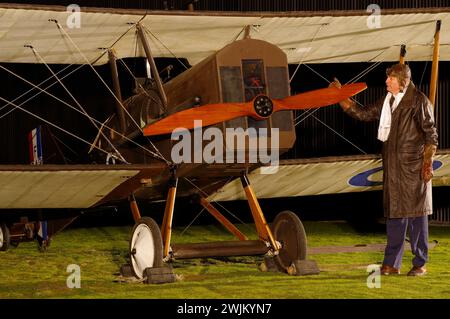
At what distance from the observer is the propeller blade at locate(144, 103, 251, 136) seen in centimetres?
548

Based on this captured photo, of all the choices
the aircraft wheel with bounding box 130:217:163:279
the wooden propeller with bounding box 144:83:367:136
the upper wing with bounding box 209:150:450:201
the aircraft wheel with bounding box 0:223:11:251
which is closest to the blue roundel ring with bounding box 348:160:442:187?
the upper wing with bounding box 209:150:450:201

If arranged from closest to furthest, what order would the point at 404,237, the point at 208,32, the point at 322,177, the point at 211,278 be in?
the point at 404,237 < the point at 211,278 < the point at 208,32 < the point at 322,177

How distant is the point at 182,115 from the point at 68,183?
1.26 meters

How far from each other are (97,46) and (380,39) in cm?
268

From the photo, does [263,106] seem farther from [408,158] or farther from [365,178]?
[365,178]

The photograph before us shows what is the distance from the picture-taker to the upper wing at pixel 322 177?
6.67 m

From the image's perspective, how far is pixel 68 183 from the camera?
6.24 meters

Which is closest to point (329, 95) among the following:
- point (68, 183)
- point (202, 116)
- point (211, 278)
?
point (202, 116)

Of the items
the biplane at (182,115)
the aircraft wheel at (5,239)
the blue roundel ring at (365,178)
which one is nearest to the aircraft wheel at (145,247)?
the biplane at (182,115)

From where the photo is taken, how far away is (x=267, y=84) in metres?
5.79

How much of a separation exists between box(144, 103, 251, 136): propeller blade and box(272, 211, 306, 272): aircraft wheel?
46.0 inches

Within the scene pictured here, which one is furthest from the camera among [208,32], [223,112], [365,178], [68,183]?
[365,178]

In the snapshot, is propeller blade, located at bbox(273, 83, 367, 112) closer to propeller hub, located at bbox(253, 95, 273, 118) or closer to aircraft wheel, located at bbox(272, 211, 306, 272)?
propeller hub, located at bbox(253, 95, 273, 118)

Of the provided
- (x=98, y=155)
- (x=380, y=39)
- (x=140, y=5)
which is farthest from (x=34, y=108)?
(x=380, y=39)
